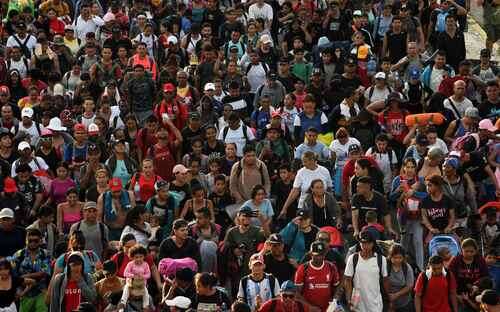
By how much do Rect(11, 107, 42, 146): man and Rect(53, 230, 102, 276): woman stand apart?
15.2ft

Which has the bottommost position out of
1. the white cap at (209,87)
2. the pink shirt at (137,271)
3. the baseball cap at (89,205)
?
the pink shirt at (137,271)

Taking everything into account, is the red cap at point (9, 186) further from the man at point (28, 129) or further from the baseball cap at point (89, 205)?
the man at point (28, 129)

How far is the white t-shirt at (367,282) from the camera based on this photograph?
16219mm

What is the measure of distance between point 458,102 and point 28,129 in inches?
270

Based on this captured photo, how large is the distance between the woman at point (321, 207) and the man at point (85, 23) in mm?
9060

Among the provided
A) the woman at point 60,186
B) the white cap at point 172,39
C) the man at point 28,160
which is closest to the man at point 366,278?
the woman at point 60,186

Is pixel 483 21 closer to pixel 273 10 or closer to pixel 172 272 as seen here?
pixel 273 10

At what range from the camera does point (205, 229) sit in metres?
17.6

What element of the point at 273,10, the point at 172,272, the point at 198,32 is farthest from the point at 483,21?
the point at 172,272

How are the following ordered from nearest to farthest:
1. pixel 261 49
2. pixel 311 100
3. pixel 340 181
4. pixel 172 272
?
1. pixel 172 272
2. pixel 340 181
3. pixel 311 100
4. pixel 261 49

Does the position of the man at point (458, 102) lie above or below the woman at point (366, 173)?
above

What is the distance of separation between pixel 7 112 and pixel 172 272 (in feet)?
20.7

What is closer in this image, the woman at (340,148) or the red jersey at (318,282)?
the red jersey at (318,282)

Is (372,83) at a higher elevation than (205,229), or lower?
higher
